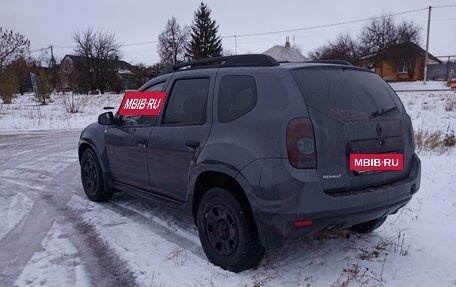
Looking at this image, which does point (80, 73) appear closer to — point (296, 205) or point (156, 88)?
point (156, 88)

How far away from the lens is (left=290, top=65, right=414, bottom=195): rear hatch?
3.27 m

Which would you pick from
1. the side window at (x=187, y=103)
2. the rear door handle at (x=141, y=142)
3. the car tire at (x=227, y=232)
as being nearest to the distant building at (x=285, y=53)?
the rear door handle at (x=141, y=142)

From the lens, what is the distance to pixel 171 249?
4285 millimetres

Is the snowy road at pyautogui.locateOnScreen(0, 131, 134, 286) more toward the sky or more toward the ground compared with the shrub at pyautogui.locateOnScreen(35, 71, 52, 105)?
more toward the ground

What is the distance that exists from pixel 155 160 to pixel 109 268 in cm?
122

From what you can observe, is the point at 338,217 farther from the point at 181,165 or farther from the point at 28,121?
the point at 28,121

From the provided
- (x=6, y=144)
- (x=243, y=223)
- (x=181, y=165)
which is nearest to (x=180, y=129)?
(x=181, y=165)

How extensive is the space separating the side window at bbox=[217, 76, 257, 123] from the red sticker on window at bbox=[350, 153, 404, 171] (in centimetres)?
96

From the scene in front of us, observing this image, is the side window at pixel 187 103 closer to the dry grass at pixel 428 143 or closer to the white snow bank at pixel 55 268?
the white snow bank at pixel 55 268

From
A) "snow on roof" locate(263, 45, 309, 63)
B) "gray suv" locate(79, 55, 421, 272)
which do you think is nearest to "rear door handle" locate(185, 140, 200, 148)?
"gray suv" locate(79, 55, 421, 272)

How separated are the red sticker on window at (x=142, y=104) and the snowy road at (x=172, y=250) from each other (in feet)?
4.06

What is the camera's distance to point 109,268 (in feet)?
12.9

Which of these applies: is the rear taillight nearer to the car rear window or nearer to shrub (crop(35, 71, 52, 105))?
the car rear window

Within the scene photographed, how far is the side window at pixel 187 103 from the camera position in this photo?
4.11m
